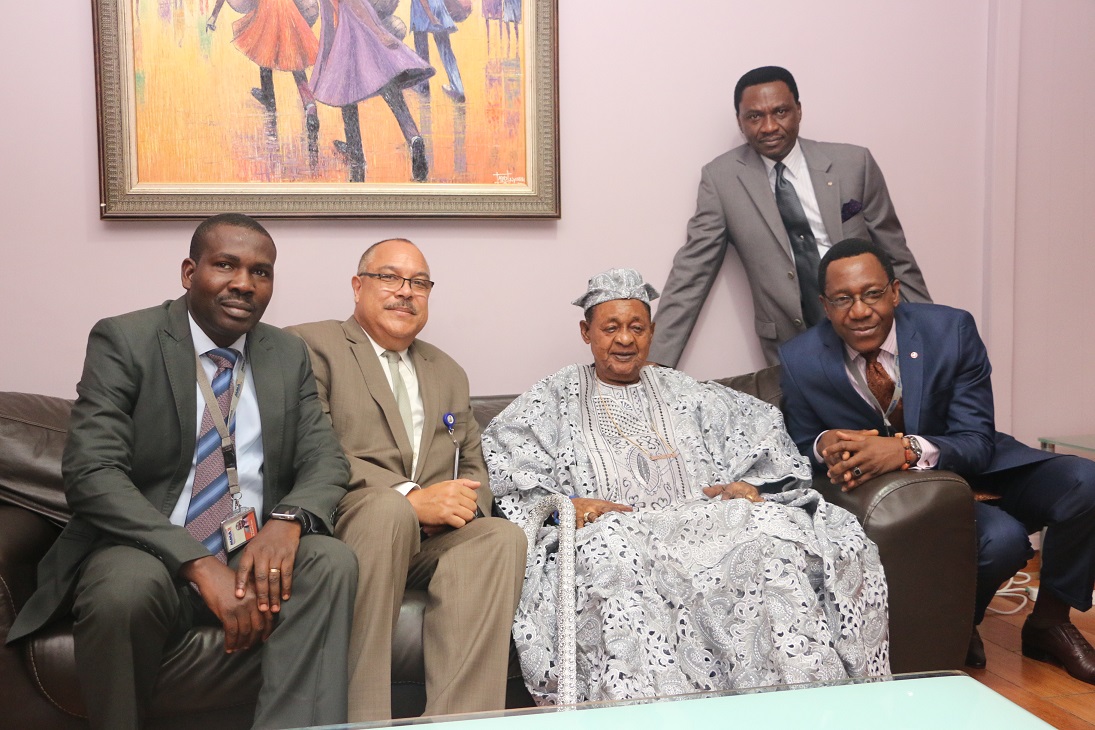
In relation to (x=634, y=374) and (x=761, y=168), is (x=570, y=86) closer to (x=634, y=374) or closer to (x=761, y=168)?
(x=761, y=168)

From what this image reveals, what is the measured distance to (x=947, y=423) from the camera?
2977mm

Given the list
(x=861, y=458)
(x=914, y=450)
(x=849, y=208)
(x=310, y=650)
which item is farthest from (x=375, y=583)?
(x=849, y=208)

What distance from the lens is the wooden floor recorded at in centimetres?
255

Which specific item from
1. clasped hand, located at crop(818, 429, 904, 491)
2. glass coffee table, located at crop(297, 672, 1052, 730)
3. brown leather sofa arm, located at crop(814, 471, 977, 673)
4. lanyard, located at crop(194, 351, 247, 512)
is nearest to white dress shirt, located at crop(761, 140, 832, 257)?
clasped hand, located at crop(818, 429, 904, 491)

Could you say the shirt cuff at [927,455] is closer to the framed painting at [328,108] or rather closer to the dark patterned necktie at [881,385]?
the dark patterned necktie at [881,385]

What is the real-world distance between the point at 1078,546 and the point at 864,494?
2.81ft

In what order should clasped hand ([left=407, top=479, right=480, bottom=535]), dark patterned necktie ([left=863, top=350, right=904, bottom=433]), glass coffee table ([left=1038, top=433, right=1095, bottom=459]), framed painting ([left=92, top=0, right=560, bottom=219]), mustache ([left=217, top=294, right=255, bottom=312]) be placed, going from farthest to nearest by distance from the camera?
glass coffee table ([left=1038, top=433, right=1095, bottom=459]) < framed painting ([left=92, top=0, right=560, bottom=219]) < dark patterned necktie ([left=863, top=350, right=904, bottom=433]) < clasped hand ([left=407, top=479, right=480, bottom=535]) < mustache ([left=217, top=294, right=255, bottom=312])

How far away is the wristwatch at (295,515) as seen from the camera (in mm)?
2242

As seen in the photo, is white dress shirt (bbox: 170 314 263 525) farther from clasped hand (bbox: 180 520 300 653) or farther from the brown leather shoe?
the brown leather shoe

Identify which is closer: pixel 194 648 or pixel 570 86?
pixel 194 648

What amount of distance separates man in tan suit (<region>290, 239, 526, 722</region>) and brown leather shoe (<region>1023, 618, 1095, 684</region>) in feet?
5.86

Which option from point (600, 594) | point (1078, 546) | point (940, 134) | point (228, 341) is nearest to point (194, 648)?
point (228, 341)

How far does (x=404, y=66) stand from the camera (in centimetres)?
329

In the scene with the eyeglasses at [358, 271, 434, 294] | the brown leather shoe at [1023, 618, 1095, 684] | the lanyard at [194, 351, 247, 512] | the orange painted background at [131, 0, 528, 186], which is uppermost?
the orange painted background at [131, 0, 528, 186]
